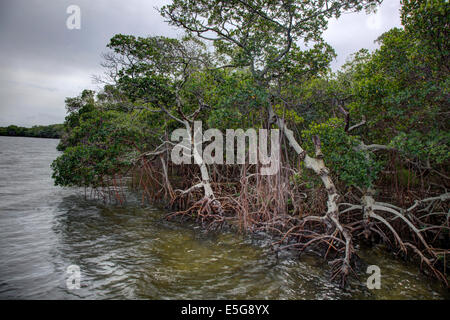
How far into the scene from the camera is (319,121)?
7.01 metres

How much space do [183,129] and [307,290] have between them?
755 centimetres

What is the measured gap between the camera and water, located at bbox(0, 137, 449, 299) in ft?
13.6

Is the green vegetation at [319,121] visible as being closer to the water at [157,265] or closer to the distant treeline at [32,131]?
the water at [157,265]

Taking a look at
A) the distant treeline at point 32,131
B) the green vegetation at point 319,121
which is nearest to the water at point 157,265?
the green vegetation at point 319,121

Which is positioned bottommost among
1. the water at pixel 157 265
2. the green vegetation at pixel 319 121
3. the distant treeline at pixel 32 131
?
the water at pixel 157 265

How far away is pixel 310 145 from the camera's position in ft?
19.0

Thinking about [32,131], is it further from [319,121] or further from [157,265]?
[319,121]

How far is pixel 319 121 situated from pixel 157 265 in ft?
17.7

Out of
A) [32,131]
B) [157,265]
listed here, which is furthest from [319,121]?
[32,131]

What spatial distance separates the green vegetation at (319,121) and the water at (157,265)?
17.4 inches

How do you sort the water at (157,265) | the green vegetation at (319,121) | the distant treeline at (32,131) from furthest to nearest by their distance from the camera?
the distant treeline at (32,131), the green vegetation at (319,121), the water at (157,265)

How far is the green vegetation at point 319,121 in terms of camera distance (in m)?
4.77

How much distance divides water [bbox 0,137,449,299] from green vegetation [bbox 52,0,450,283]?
1.45 ft

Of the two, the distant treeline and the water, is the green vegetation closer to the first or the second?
the water
